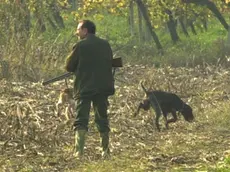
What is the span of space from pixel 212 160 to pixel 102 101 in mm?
1738

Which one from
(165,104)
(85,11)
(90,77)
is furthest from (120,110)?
(85,11)

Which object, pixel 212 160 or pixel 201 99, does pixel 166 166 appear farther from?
pixel 201 99

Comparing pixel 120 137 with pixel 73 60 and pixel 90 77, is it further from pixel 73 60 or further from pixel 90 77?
pixel 73 60

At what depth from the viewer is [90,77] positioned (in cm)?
1013

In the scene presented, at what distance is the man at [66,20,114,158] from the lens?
1012cm

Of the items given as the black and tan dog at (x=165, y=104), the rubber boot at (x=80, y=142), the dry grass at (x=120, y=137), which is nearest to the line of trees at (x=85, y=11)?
the dry grass at (x=120, y=137)

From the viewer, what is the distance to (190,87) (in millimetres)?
18297

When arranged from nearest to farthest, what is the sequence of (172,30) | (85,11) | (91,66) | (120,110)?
(91,66)
(120,110)
(85,11)
(172,30)

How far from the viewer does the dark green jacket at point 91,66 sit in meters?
10.1

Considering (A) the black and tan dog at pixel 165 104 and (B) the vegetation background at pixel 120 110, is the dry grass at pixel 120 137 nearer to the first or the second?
(B) the vegetation background at pixel 120 110

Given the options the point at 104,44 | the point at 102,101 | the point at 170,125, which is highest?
the point at 104,44

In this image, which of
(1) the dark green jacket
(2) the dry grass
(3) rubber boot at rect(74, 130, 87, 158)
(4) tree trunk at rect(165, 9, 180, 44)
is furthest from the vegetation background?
(4) tree trunk at rect(165, 9, 180, 44)

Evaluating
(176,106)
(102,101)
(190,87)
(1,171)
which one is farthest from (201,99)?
(1,171)

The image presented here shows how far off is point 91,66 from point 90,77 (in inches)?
6.0
